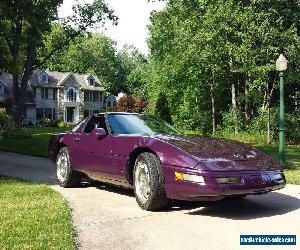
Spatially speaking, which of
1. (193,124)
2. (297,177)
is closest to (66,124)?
(193,124)

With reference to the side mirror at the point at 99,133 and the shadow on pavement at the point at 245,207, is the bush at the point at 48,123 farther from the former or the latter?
the shadow on pavement at the point at 245,207

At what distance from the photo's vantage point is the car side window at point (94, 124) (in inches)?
327

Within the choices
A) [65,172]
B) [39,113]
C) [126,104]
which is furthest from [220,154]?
[39,113]

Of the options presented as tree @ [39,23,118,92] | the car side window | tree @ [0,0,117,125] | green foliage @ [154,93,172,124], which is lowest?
the car side window

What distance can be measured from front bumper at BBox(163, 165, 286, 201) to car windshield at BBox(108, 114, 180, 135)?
1.47 metres

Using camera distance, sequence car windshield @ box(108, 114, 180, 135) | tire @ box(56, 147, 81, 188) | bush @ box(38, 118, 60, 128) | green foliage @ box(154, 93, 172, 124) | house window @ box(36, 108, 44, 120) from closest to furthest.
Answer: car windshield @ box(108, 114, 180, 135), tire @ box(56, 147, 81, 188), green foliage @ box(154, 93, 172, 124), bush @ box(38, 118, 60, 128), house window @ box(36, 108, 44, 120)

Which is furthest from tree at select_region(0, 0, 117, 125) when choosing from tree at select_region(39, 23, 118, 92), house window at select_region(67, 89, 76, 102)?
tree at select_region(39, 23, 118, 92)

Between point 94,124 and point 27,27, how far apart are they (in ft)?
70.6

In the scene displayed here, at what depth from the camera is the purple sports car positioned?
236 inches

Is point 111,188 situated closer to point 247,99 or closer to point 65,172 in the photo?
point 65,172

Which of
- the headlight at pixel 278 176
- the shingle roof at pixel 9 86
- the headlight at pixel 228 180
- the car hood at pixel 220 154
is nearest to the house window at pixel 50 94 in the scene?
the shingle roof at pixel 9 86

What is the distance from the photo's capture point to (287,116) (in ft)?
93.2

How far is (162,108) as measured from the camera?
40.7m

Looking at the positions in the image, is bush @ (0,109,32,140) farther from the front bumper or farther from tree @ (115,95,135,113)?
tree @ (115,95,135,113)
